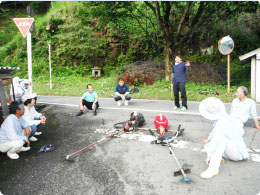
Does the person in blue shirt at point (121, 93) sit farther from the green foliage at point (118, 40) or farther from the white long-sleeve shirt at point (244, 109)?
the green foliage at point (118, 40)

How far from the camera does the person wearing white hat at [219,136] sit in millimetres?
3223

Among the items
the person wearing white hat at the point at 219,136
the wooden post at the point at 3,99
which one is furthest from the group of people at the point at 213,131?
the wooden post at the point at 3,99

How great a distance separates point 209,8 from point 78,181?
13356 mm

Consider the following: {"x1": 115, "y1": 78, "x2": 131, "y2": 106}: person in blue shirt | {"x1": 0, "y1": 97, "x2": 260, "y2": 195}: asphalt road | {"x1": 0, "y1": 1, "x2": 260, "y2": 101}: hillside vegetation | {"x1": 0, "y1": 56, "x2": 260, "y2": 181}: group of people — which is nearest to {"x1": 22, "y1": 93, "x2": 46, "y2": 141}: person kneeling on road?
{"x1": 0, "y1": 56, "x2": 260, "y2": 181}: group of people

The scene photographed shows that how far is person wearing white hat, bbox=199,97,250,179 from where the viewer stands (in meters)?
3.22

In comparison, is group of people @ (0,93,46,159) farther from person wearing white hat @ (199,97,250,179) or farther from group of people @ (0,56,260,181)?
person wearing white hat @ (199,97,250,179)

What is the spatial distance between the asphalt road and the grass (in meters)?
5.26

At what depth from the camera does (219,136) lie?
3.25 meters

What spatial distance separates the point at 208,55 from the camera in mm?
18328

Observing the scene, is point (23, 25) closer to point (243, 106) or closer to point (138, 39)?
point (243, 106)

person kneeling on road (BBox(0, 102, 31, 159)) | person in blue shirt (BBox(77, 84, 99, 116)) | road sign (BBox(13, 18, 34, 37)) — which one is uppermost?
road sign (BBox(13, 18, 34, 37))

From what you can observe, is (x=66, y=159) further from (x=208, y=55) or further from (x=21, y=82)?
(x=208, y=55)

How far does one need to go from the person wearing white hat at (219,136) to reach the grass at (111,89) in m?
6.68

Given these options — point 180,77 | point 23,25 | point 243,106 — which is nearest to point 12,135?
point 243,106
